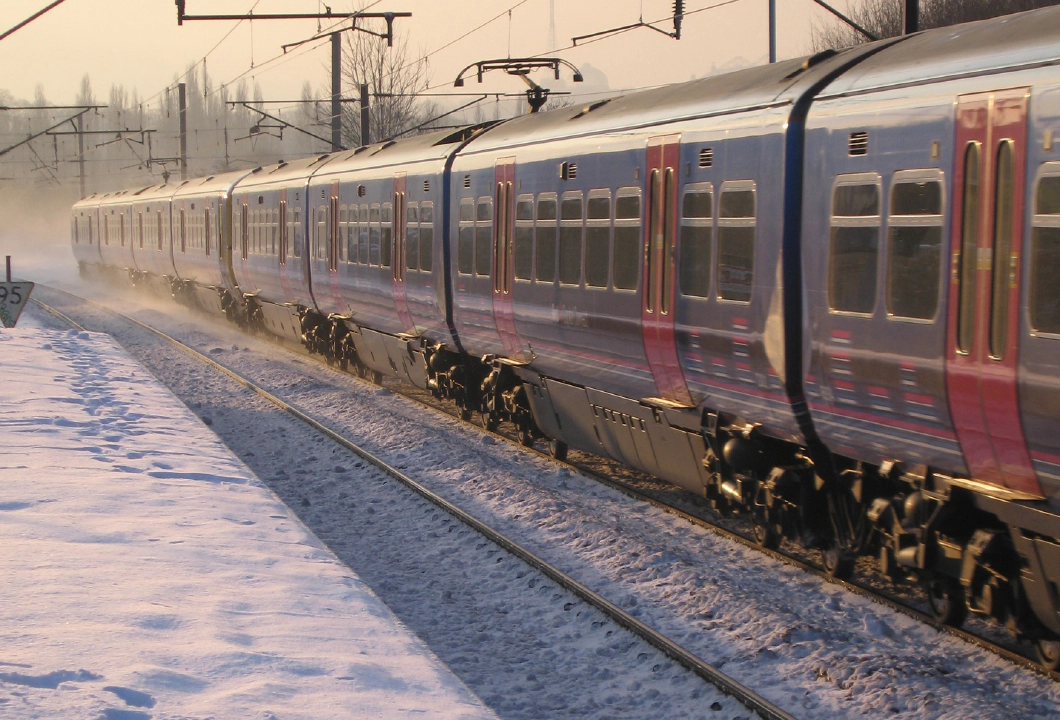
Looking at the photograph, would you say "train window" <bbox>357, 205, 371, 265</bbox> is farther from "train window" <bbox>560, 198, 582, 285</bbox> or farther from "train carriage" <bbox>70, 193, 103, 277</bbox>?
"train carriage" <bbox>70, 193, 103, 277</bbox>

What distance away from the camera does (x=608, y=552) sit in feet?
30.9

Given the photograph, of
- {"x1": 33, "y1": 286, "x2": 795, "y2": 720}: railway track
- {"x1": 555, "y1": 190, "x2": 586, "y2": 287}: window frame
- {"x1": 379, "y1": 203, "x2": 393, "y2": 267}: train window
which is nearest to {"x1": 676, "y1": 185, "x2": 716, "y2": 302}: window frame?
{"x1": 555, "y1": 190, "x2": 586, "y2": 287}: window frame

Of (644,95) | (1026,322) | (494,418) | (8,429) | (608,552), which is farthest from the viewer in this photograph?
(494,418)

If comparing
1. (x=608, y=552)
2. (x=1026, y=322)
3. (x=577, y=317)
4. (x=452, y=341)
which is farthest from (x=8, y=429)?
(x=1026, y=322)

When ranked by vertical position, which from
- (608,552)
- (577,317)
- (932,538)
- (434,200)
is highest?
(434,200)

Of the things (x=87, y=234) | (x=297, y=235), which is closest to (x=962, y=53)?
→ (x=297, y=235)

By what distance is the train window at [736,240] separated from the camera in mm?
8398

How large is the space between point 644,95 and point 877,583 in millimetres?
4650

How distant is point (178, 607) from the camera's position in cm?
686

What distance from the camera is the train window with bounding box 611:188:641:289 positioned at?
33.2 feet

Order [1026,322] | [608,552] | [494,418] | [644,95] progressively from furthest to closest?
[494,418] → [644,95] → [608,552] → [1026,322]

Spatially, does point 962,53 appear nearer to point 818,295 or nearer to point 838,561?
point 818,295

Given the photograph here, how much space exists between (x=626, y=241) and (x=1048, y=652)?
192 inches

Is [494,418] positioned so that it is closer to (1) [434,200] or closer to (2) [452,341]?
(2) [452,341]
